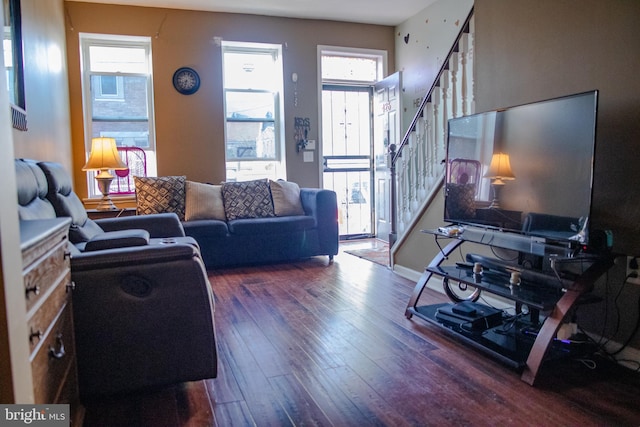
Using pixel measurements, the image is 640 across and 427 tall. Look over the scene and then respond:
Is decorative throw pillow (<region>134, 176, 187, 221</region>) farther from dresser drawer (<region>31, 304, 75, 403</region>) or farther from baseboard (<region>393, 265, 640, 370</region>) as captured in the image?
dresser drawer (<region>31, 304, 75, 403</region>)

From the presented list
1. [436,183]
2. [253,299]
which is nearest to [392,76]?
[436,183]

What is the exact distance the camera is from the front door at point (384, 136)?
217 inches

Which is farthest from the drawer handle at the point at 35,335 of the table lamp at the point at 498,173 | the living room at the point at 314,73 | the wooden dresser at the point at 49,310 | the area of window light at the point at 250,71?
the area of window light at the point at 250,71

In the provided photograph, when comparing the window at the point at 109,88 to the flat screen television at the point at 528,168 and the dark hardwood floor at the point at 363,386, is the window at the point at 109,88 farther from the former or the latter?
the flat screen television at the point at 528,168

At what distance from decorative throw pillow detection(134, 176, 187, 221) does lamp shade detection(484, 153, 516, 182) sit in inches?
119

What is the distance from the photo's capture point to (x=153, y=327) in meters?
1.79

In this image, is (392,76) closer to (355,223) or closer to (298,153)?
(298,153)

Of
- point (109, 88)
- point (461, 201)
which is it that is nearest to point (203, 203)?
point (109, 88)

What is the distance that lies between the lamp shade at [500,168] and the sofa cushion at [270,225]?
2.35m

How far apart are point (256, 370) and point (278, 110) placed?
157 inches

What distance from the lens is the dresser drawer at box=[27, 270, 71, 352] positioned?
110 cm

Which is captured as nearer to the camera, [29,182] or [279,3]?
[29,182]

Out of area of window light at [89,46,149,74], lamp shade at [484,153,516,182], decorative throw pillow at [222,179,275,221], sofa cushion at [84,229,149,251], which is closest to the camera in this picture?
sofa cushion at [84,229,149,251]

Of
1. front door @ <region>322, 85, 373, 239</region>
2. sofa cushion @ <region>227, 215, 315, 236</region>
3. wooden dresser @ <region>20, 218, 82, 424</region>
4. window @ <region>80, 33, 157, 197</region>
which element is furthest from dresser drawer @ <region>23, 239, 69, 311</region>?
front door @ <region>322, 85, 373, 239</region>
